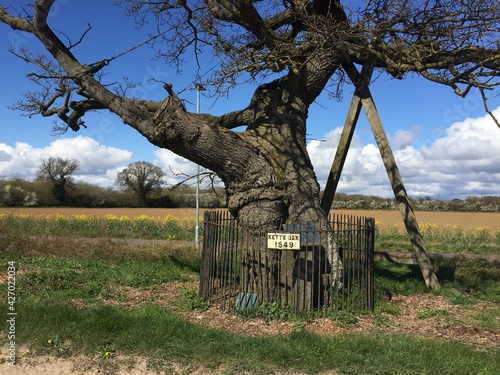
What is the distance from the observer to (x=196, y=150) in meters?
7.10

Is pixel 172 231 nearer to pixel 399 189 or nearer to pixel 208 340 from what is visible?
pixel 399 189

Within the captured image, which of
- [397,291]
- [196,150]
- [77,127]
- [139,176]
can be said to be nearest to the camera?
[196,150]

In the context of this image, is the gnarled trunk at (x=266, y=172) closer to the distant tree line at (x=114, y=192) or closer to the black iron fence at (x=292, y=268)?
the black iron fence at (x=292, y=268)

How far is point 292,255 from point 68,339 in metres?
3.37

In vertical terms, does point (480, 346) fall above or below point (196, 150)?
below

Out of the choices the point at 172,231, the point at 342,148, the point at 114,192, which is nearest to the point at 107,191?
the point at 114,192

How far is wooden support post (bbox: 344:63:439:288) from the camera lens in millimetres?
8477

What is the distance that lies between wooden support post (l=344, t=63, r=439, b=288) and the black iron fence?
5.14ft

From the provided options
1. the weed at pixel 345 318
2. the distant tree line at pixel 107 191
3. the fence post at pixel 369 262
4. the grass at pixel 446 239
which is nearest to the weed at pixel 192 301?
the weed at pixel 345 318

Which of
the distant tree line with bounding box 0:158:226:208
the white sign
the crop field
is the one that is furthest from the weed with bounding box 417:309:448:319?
the distant tree line with bounding box 0:158:226:208

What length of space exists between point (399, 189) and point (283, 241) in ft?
10.9

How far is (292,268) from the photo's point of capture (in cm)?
691

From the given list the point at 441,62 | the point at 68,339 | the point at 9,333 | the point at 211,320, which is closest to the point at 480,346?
the point at 211,320

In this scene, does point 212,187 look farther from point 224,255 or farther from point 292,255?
point 292,255
